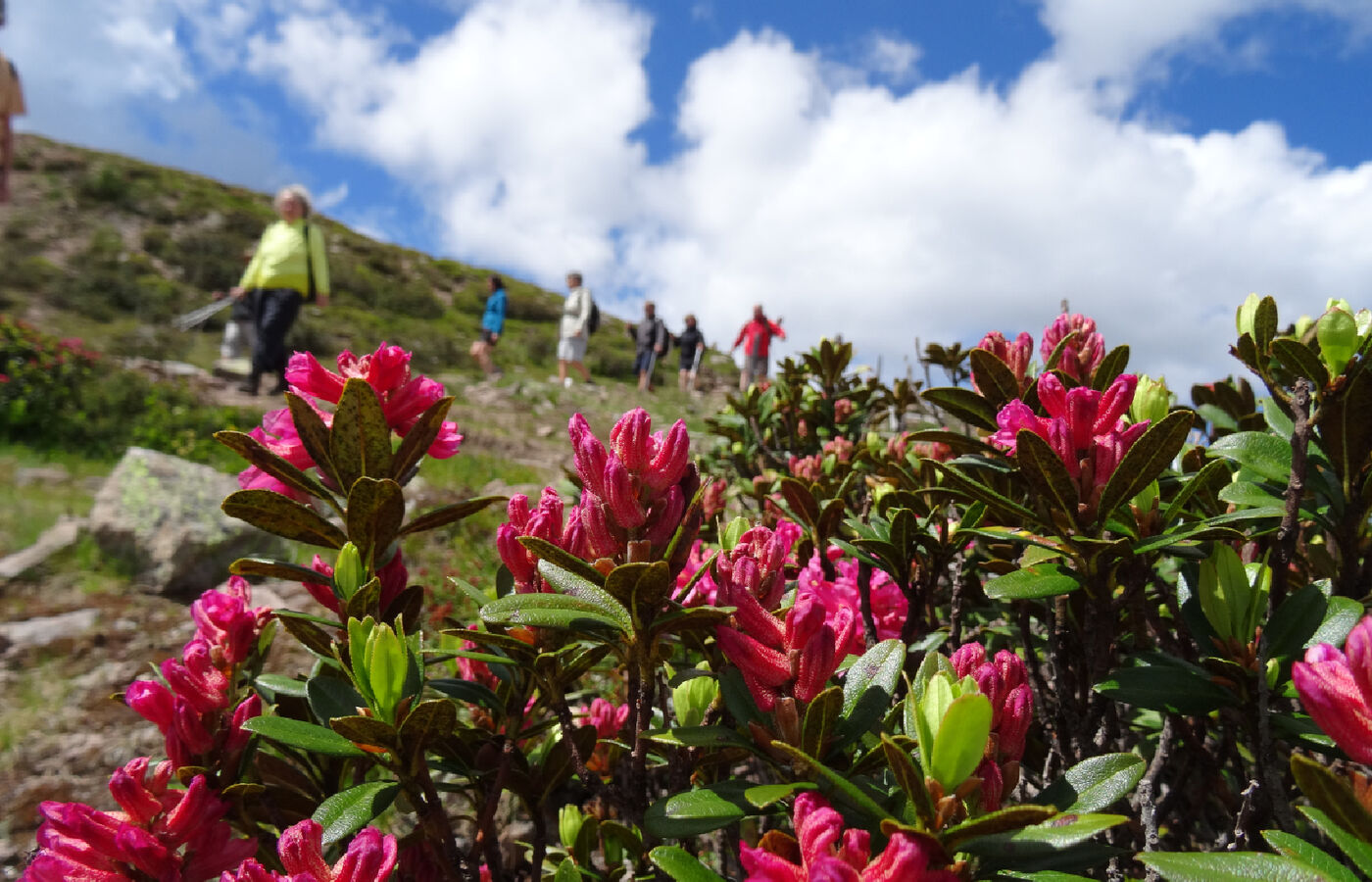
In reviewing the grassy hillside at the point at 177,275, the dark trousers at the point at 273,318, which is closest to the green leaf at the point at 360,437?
the dark trousers at the point at 273,318

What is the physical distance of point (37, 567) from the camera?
389cm

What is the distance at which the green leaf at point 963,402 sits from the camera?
3.68ft

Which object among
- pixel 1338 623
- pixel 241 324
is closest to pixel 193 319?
pixel 241 324

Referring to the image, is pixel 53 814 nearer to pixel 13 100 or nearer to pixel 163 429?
pixel 13 100

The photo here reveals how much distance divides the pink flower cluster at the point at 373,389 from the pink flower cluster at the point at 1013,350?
0.85m

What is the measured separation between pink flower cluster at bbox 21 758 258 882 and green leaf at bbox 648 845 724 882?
0.66 m

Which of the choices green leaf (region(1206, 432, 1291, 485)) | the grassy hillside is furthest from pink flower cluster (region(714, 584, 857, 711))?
the grassy hillside

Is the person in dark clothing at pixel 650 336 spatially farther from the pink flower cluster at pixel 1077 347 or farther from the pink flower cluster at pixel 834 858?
the pink flower cluster at pixel 834 858

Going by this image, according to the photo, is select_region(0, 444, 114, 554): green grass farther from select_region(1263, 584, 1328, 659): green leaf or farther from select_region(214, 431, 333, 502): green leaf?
select_region(1263, 584, 1328, 659): green leaf

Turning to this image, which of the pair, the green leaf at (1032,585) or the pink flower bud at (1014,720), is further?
the green leaf at (1032,585)

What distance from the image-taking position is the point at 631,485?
0.79 metres

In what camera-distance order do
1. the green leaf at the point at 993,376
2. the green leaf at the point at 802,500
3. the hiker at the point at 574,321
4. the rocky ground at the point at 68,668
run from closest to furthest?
the green leaf at the point at 993,376
the green leaf at the point at 802,500
the rocky ground at the point at 68,668
the hiker at the point at 574,321

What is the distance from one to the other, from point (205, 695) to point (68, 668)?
9.22ft

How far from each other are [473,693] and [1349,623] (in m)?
1.09
